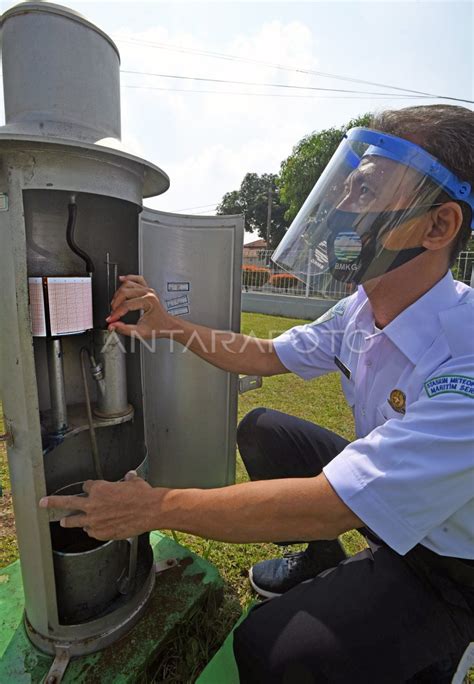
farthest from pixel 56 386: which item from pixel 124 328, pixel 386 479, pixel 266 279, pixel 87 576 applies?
pixel 266 279

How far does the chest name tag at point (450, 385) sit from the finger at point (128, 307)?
3.00ft

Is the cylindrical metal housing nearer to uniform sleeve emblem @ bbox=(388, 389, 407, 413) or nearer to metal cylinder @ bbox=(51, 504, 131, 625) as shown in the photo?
uniform sleeve emblem @ bbox=(388, 389, 407, 413)

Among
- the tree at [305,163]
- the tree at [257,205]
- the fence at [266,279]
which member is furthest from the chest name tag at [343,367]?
the tree at [257,205]

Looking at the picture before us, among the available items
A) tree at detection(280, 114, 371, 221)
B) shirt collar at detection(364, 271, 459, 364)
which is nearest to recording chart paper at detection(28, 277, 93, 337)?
shirt collar at detection(364, 271, 459, 364)

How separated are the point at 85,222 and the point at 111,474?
97 cm

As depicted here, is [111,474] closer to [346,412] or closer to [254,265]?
[346,412]

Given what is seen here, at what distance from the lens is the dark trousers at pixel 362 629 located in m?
0.92

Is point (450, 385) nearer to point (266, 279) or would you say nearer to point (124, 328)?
point (124, 328)

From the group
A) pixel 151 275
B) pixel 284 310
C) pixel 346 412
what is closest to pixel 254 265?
pixel 284 310

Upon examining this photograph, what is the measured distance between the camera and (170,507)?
94cm

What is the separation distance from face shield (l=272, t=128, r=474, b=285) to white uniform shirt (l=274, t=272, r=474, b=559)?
0.18 metres

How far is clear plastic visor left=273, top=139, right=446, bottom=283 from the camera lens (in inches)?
41.9

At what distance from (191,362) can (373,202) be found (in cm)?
106

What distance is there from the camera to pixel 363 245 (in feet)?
3.80
